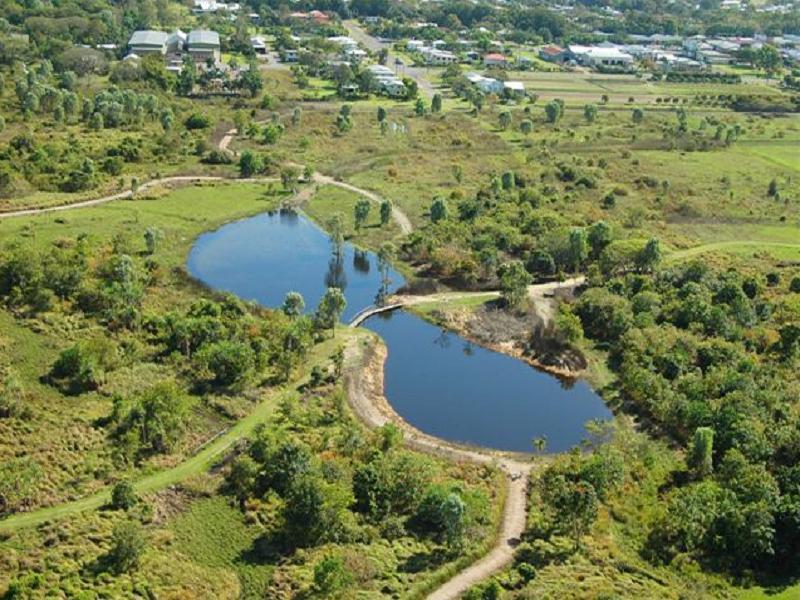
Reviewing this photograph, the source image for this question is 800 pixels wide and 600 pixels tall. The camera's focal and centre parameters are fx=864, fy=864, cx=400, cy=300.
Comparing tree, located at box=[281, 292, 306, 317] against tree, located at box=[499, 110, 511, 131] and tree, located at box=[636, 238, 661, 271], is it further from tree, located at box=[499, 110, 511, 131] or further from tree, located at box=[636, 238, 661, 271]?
tree, located at box=[499, 110, 511, 131]

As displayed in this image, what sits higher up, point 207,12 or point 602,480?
point 207,12

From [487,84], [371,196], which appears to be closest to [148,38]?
[487,84]

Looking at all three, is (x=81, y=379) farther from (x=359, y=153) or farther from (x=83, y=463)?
(x=359, y=153)

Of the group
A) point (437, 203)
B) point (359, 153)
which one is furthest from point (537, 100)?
point (437, 203)

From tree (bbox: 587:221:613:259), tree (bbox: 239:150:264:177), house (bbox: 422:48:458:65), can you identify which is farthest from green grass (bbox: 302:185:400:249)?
house (bbox: 422:48:458:65)

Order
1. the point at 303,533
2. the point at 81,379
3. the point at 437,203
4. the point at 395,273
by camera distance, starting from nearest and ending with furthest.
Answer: the point at 303,533 < the point at 81,379 < the point at 395,273 < the point at 437,203

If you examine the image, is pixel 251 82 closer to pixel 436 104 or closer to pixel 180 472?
pixel 436 104

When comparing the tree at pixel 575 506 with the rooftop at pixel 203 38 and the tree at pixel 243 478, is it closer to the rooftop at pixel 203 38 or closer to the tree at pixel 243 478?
the tree at pixel 243 478
